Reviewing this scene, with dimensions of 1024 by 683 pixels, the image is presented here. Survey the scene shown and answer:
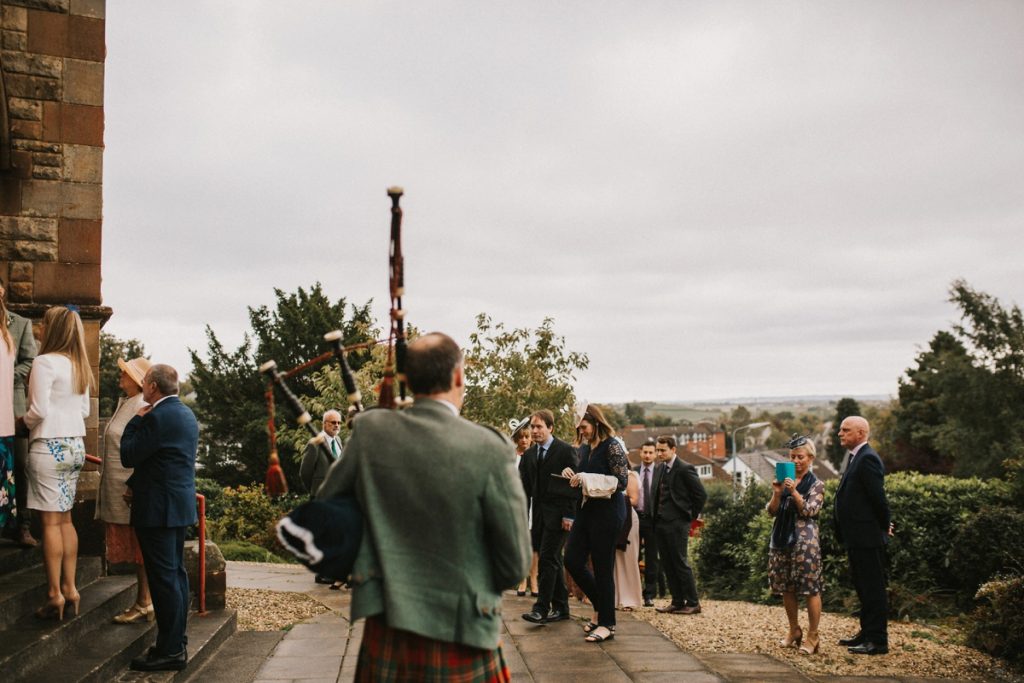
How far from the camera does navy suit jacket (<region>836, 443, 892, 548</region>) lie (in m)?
7.14

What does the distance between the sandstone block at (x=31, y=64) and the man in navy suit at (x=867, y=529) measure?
24.9ft

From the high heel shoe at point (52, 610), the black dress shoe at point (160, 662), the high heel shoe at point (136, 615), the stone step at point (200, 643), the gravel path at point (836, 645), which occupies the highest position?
the high heel shoe at point (52, 610)

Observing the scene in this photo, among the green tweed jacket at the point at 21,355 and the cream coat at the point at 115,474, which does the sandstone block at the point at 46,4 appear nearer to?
the green tweed jacket at the point at 21,355

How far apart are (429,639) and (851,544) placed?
5.49 meters

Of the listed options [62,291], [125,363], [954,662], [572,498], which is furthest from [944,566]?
[62,291]

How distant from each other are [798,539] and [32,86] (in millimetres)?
7715

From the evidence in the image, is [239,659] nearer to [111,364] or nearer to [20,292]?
[20,292]

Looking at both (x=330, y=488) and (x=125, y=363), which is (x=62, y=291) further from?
(x=330, y=488)

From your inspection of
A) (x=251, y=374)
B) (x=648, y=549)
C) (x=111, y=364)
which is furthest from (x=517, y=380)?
(x=111, y=364)

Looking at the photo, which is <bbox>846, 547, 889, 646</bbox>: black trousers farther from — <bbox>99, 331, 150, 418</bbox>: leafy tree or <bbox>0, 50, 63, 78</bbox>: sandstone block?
<bbox>99, 331, 150, 418</bbox>: leafy tree

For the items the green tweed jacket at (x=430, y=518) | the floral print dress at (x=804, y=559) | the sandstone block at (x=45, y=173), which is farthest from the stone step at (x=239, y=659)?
the sandstone block at (x=45, y=173)

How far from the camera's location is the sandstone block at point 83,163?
25.9 feet

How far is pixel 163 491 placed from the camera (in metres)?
5.24

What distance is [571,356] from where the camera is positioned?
1927cm
